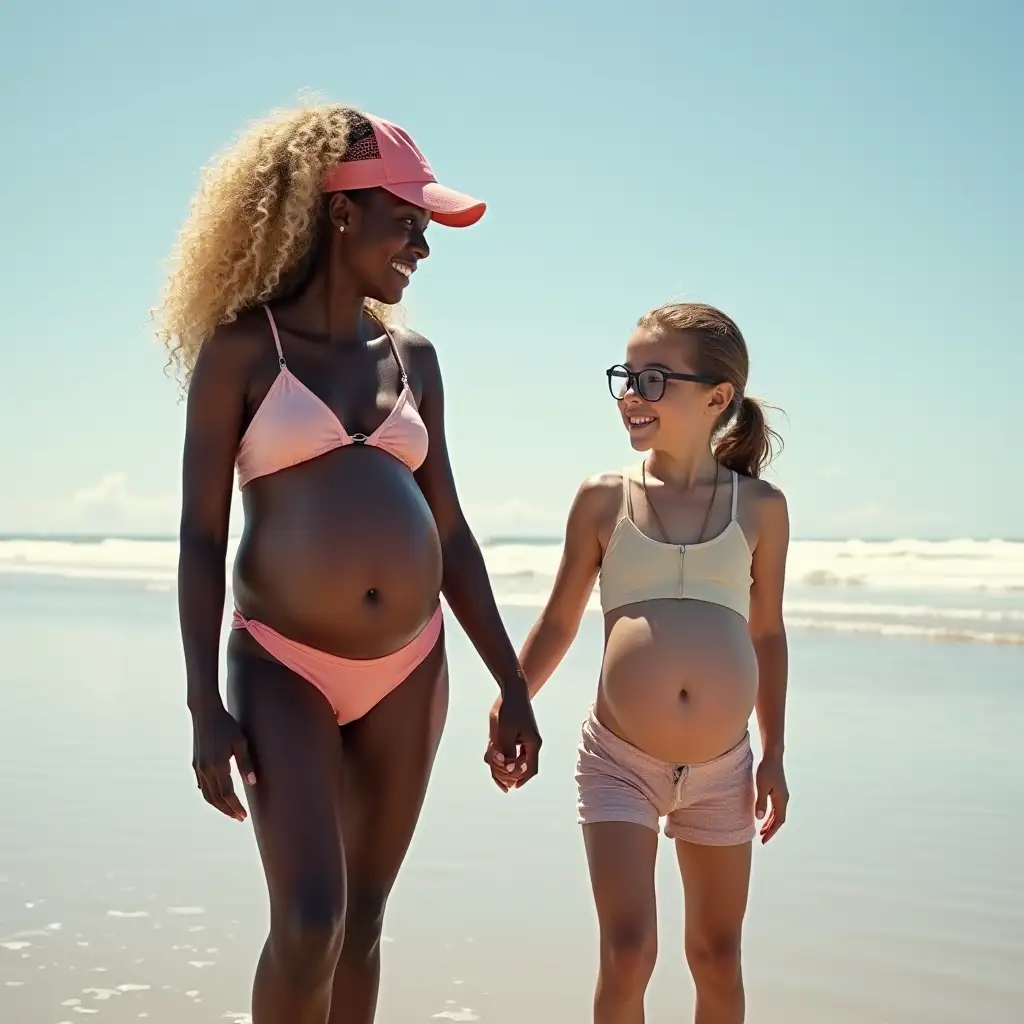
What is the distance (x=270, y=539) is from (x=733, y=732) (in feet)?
4.21

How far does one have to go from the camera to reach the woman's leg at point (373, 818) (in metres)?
3.10

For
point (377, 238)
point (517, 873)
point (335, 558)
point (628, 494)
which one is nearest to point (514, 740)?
point (335, 558)

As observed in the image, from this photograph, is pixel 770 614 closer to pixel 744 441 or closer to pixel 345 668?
pixel 744 441

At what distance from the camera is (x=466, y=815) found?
6.06 metres

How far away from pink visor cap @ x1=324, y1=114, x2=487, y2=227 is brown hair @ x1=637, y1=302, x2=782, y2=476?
2.34 ft

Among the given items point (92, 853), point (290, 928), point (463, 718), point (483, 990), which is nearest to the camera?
point (290, 928)

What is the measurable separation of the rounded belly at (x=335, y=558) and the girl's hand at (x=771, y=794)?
1.03 meters

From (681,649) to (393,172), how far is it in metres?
1.36

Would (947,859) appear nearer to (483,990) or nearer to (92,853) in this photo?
(483,990)

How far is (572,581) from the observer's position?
3.72 meters

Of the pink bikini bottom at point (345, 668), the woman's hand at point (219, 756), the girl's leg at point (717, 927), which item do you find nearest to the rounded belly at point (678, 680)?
the girl's leg at point (717, 927)

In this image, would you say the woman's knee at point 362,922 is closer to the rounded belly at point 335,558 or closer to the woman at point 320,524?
the woman at point 320,524

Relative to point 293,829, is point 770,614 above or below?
above

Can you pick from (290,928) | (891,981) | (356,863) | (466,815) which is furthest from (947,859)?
(290,928)
